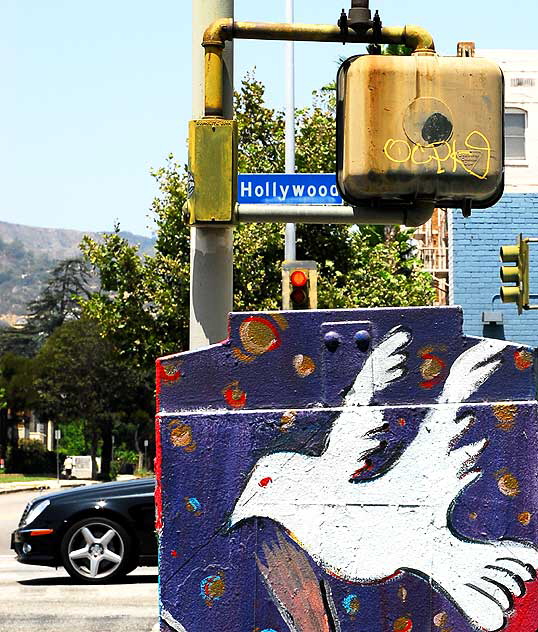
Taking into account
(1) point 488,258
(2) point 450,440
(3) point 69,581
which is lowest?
(3) point 69,581

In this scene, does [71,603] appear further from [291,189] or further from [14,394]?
[14,394]

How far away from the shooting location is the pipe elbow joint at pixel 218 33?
615 centimetres

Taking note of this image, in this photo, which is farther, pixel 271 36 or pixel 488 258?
pixel 488 258

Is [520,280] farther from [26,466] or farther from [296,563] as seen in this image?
[26,466]

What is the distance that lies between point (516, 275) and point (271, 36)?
1217cm

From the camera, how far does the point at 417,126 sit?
4766mm

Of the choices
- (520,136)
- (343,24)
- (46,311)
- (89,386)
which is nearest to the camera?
(343,24)

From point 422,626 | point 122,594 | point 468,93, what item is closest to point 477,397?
point 422,626

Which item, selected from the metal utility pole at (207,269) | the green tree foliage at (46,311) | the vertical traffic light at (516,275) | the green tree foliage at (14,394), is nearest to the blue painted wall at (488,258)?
the vertical traffic light at (516,275)

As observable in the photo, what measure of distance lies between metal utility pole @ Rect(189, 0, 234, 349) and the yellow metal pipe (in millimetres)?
406

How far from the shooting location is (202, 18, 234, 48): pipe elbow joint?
20.2 ft

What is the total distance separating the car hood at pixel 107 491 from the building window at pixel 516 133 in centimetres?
1511

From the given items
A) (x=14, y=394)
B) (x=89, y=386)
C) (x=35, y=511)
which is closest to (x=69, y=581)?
(x=35, y=511)

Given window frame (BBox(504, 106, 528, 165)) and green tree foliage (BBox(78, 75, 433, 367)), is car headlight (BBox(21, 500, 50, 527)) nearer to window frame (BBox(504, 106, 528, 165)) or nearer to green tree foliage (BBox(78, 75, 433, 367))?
green tree foliage (BBox(78, 75, 433, 367))
